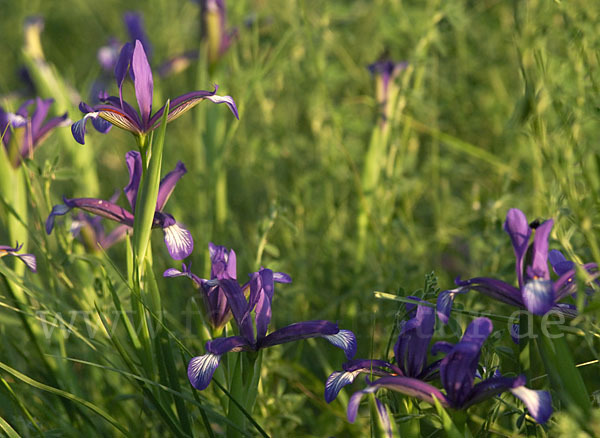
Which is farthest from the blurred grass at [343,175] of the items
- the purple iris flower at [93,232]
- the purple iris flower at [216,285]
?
the purple iris flower at [216,285]

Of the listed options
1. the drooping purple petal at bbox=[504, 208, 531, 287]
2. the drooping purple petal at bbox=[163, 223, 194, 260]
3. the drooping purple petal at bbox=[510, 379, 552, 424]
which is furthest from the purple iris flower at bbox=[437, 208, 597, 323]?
the drooping purple petal at bbox=[163, 223, 194, 260]

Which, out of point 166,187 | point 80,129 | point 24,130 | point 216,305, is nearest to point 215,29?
point 24,130

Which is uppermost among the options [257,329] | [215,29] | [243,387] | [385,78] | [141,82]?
[215,29]

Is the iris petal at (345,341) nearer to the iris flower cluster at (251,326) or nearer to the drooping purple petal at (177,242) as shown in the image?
the iris flower cluster at (251,326)

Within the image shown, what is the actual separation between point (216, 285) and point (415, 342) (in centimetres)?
33

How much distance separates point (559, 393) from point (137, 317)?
700 millimetres

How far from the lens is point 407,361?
1.02 metres

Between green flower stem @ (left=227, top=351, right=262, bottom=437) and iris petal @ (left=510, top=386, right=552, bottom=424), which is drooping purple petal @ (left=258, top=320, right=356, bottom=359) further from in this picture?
iris petal @ (left=510, top=386, right=552, bottom=424)

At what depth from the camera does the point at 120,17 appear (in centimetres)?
389

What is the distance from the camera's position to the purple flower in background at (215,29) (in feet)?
7.21

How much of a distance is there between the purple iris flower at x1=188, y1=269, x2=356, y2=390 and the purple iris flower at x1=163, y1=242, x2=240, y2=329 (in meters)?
0.04

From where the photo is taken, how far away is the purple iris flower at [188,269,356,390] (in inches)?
39.6

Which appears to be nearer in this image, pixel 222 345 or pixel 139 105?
pixel 222 345

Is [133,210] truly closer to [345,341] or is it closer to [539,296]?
[345,341]
